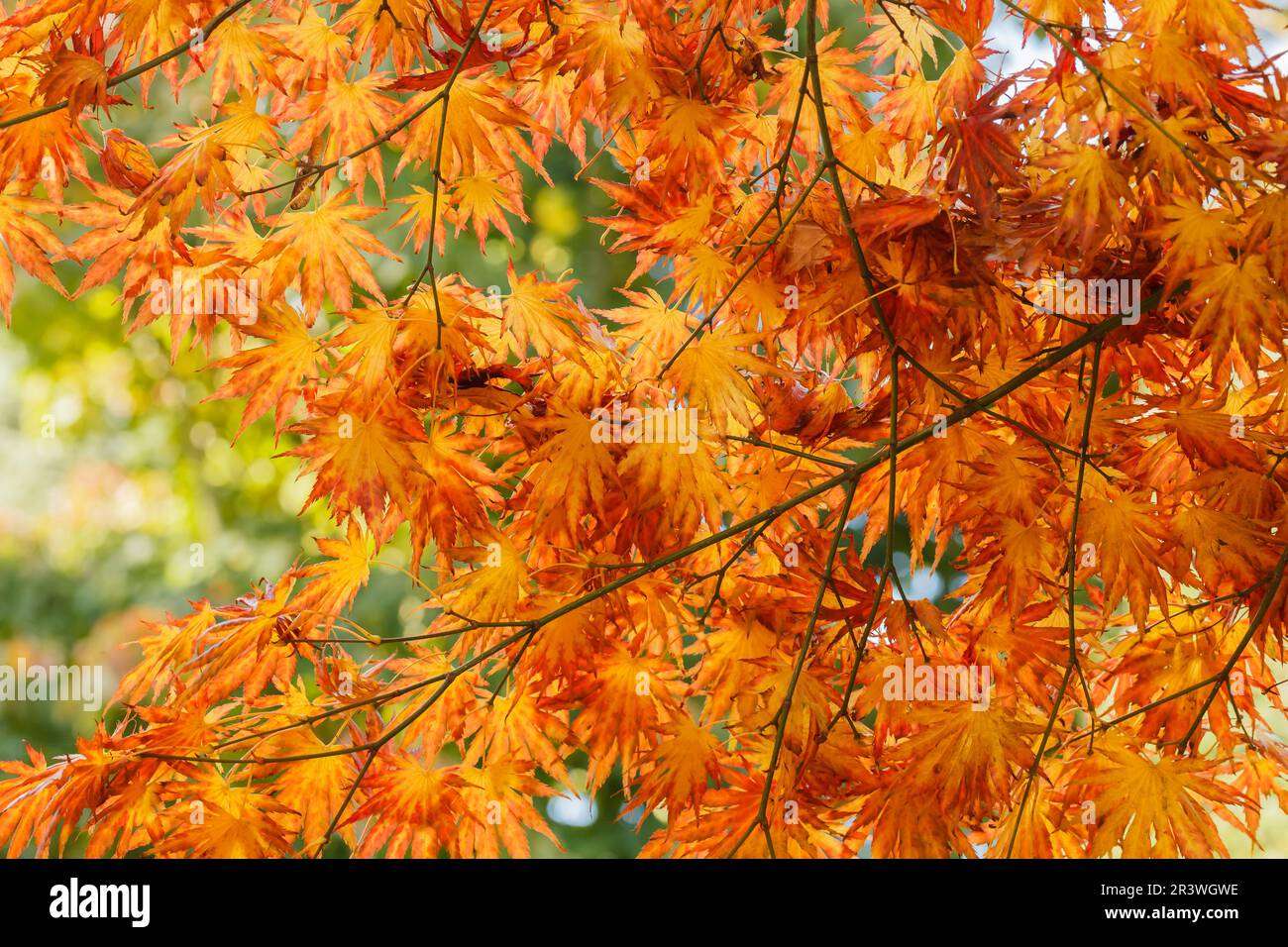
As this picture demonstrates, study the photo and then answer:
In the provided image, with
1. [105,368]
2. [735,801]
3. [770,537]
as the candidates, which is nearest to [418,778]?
[735,801]

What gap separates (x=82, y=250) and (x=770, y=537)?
1.00 m

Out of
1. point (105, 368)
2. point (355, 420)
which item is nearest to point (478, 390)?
point (355, 420)

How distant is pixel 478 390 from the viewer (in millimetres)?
1410

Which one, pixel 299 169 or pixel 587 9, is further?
pixel 587 9

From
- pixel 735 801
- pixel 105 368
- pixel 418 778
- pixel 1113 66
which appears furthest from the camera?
pixel 105 368

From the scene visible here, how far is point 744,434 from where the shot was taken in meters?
1.65

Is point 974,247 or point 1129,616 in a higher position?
point 974,247

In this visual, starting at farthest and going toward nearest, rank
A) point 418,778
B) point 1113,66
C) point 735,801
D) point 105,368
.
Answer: point 105,368
point 418,778
point 735,801
point 1113,66

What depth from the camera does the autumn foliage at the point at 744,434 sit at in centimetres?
125

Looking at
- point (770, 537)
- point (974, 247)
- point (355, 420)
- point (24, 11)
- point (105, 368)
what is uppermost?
point (105, 368)

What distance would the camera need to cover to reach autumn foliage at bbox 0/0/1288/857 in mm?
1253

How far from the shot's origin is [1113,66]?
1.24m

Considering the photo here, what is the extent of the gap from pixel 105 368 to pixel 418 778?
194 inches
